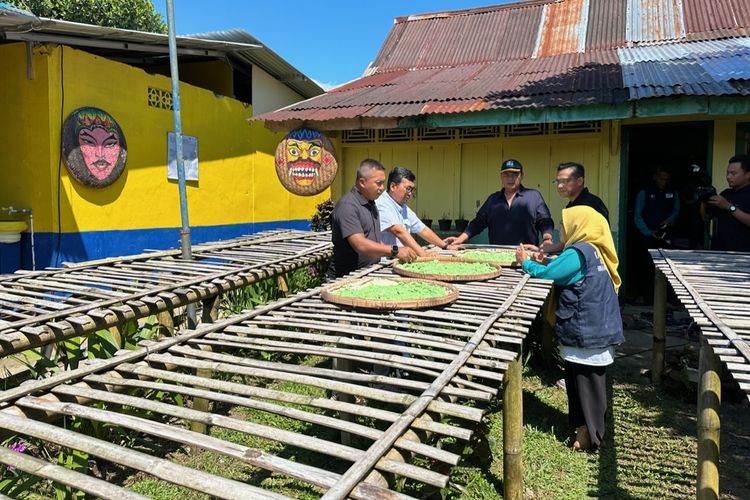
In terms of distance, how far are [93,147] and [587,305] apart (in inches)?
242

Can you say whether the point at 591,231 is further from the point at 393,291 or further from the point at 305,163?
the point at 305,163

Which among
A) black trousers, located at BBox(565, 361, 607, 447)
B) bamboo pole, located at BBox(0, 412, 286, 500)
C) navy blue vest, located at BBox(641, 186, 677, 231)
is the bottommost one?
black trousers, located at BBox(565, 361, 607, 447)

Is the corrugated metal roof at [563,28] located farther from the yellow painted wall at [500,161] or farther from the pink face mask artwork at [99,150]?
the pink face mask artwork at [99,150]

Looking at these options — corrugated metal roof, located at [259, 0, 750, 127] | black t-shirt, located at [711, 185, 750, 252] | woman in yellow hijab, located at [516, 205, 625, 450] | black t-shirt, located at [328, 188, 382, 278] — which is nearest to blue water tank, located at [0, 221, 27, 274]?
corrugated metal roof, located at [259, 0, 750, 127]

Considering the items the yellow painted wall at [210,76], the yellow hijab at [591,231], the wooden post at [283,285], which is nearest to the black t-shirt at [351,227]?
the wooden post at [283,285]

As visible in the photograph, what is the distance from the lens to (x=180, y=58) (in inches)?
338

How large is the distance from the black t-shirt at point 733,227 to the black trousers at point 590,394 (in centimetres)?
260

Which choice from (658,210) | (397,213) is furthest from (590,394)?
(658,210)

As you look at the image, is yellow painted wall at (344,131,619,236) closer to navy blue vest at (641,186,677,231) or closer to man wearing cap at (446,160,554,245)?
navy blue vest at (641,186,677,231)

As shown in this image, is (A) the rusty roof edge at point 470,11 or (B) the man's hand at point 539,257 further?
(A) the rusty roof edge at point 470,11

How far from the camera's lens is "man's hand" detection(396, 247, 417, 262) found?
3.79 m

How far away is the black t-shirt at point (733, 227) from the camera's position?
468 centimetres

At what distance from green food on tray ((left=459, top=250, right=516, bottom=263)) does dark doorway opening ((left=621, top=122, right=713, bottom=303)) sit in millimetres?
2843

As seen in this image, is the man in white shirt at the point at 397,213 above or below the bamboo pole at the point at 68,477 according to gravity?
above
